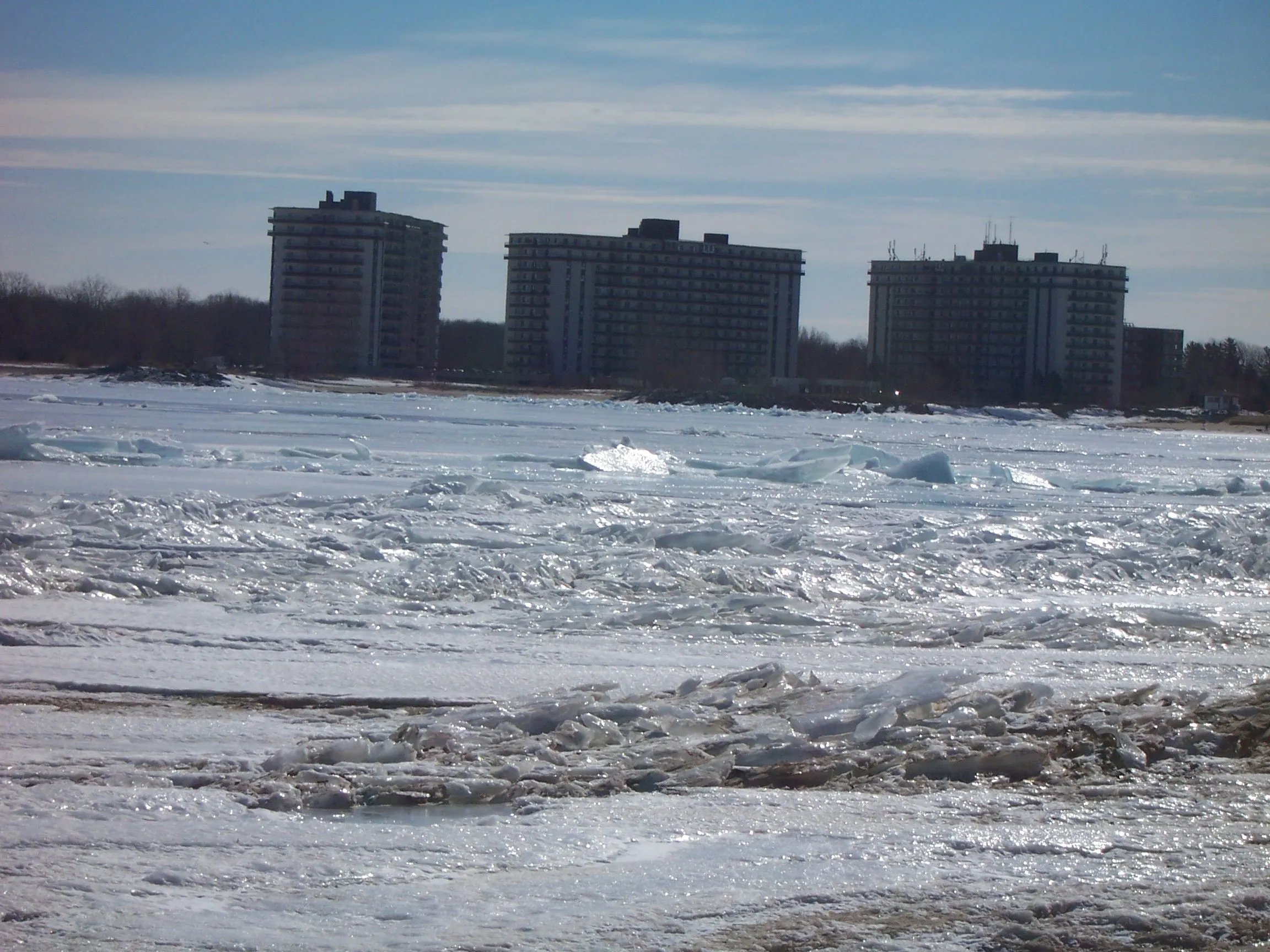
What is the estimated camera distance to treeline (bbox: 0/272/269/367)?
69.4 metres

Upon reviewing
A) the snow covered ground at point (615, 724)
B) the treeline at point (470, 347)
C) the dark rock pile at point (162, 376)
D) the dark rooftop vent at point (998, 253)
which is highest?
the dark rooftop vent at point (998, 253)

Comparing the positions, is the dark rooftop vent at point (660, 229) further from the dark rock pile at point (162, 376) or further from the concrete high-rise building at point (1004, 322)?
the dark rock pile at point (162, 376)

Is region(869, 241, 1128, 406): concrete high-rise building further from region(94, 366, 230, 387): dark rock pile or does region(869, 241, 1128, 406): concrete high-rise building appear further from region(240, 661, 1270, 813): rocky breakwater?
region(240, 661, 1270, 813): rocky breakwater

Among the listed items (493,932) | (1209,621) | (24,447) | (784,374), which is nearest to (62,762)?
(493,932)

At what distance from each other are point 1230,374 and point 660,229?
49.0m

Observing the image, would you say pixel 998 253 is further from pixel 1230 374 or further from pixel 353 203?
pixel 353 203

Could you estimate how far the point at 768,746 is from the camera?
223 inches

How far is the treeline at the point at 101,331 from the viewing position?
69.4m

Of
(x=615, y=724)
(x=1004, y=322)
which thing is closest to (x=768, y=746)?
(x=615, y=724)

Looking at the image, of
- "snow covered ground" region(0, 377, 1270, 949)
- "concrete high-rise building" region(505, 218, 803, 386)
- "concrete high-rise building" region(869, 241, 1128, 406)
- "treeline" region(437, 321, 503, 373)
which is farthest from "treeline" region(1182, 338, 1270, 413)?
"snow covered ground" region(0, 377, 1270, 949)

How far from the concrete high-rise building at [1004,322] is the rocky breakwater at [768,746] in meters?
105

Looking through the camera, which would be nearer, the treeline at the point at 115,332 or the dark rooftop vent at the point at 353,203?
the treeline at the point at 115,332

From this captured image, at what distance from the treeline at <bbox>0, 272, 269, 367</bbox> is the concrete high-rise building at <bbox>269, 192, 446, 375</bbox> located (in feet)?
54.5

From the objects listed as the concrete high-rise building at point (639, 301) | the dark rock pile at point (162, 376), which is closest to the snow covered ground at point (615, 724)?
the dark rock pile at point (162, 376)
